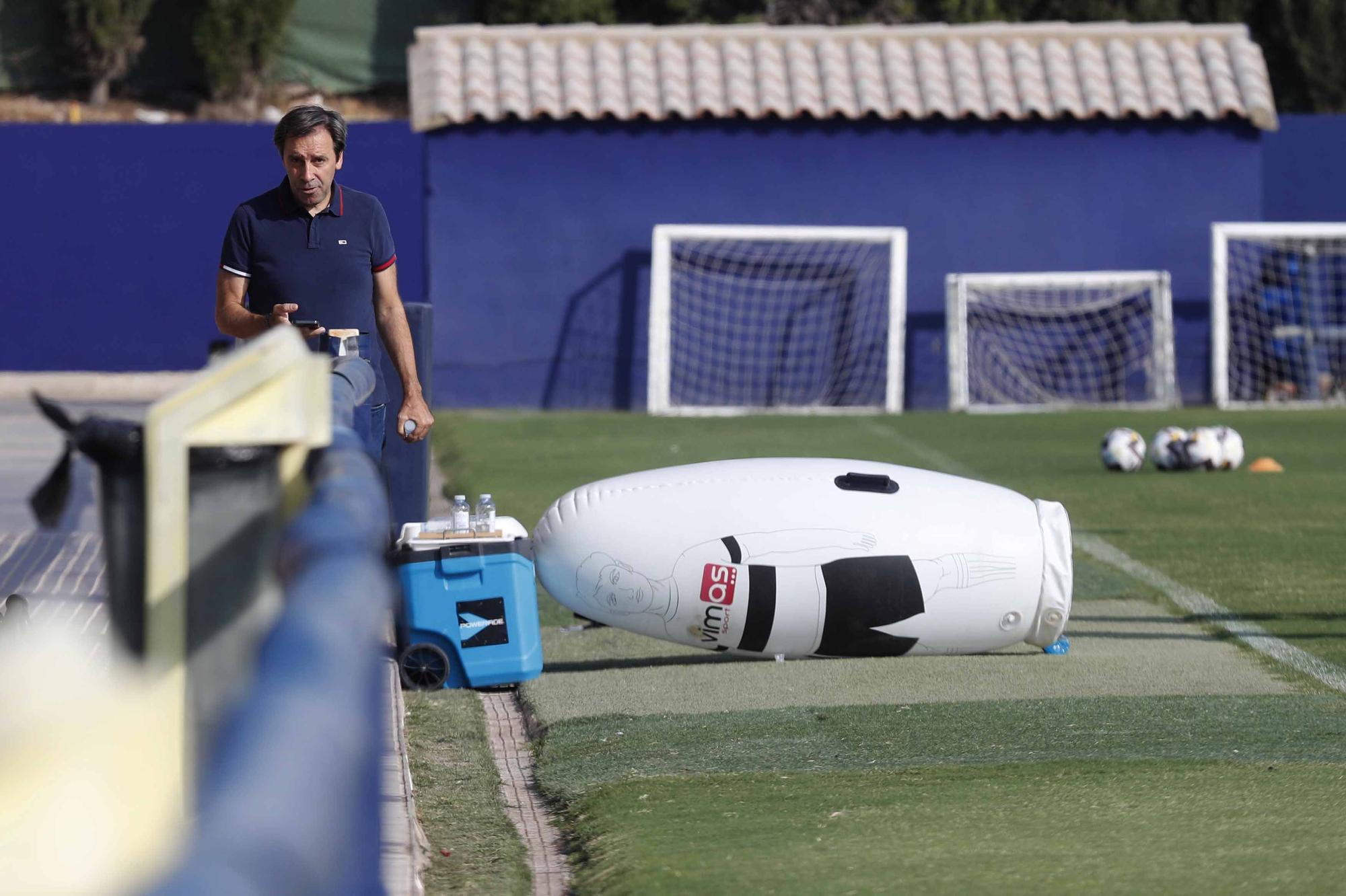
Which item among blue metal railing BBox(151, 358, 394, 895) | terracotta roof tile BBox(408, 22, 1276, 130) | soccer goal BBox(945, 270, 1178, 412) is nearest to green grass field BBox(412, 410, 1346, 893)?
blue metal railing BBox(151, 358, 394, 895)

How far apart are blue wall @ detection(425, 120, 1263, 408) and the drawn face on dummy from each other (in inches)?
521

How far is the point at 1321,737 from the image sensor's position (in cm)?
515

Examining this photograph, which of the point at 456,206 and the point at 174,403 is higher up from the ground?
the point at 456,206

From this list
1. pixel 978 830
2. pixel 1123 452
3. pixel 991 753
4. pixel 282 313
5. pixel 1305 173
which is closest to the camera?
pixel 978 830

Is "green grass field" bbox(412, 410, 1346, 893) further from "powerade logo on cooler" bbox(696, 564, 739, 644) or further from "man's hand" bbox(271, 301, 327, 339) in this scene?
"man's hand" bbox(271, 301, 327, 339)

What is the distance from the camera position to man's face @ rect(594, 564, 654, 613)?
6176 mm

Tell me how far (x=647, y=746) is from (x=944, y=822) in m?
1.21

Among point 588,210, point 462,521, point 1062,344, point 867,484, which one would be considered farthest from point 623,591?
point 1062,344

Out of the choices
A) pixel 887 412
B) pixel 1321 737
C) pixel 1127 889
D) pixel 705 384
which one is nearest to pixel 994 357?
pixel 887 412

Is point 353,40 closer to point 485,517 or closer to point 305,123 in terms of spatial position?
point 485,517

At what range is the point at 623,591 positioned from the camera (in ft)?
20.3

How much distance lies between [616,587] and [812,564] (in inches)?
27.7

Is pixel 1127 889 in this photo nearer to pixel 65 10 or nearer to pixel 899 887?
pixel 899 887

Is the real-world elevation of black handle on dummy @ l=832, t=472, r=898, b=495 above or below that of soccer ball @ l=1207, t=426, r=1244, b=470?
above
